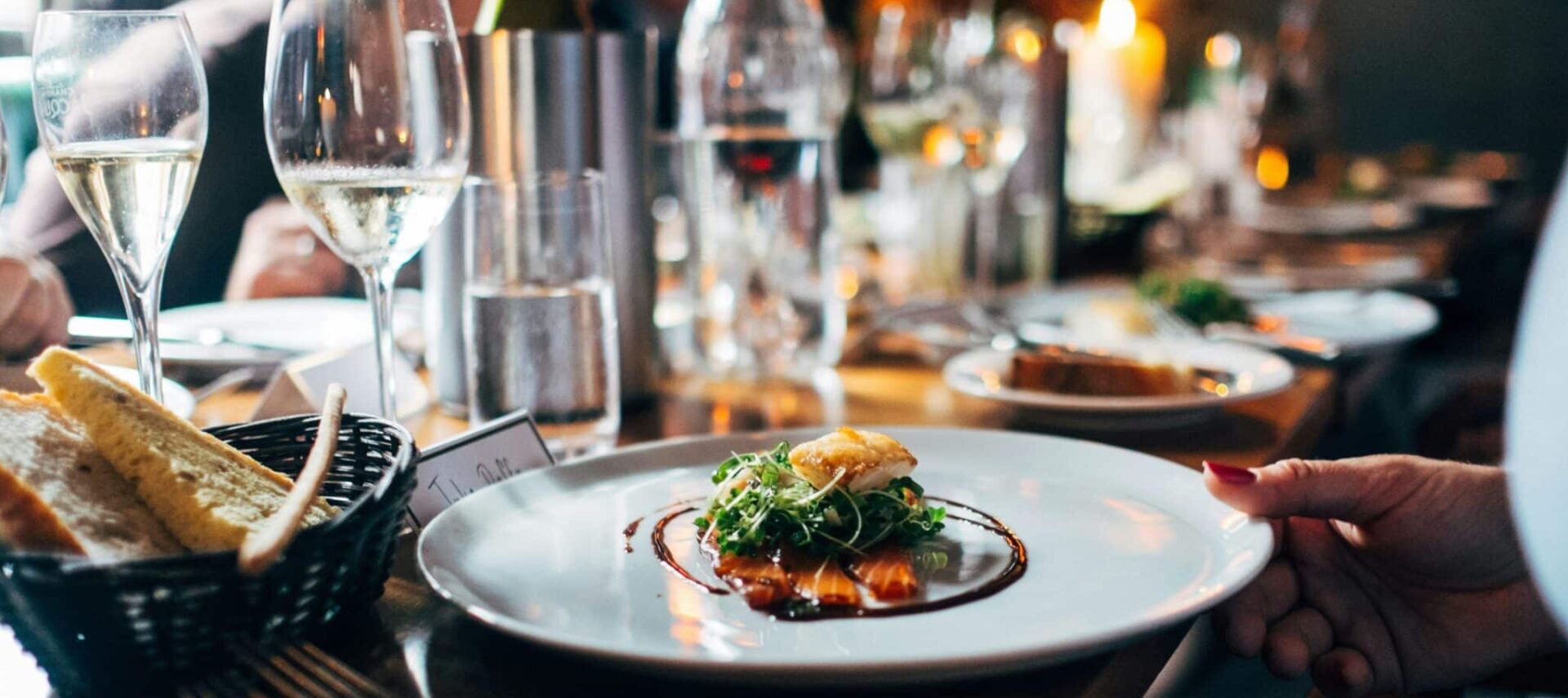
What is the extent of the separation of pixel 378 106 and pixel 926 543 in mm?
435

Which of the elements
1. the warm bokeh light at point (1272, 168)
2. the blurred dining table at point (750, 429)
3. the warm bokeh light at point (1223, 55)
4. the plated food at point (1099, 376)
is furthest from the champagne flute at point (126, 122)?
the warm bokeh light at point (1223, 55)

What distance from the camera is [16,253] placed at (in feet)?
3.64

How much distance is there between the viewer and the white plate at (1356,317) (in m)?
1.52

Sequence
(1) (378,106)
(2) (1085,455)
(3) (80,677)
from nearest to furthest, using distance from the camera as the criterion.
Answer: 1. (3) (80,677)
2. (1) (378,106)
3. (2) (1085,455)

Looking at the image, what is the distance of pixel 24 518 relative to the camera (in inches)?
20.7

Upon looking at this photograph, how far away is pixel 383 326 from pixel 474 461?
0.37ft

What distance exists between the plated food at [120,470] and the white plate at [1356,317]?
4.11 feet

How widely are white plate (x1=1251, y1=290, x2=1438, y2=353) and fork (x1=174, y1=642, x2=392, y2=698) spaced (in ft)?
4.09

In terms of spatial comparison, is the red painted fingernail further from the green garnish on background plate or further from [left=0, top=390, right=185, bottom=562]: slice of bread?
the green garnish on background plate

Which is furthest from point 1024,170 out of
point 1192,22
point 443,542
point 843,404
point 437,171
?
point 1192,22

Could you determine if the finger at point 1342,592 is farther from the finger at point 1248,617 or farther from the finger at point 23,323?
the finger at point 23,323

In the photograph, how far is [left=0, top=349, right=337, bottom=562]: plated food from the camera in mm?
576

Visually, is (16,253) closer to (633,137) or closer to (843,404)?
(633,137)

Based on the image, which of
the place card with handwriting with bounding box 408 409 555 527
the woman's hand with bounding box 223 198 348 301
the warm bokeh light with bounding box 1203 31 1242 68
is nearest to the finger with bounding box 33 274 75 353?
the place card with handwriting with bounding box 408 409 555 527
